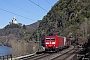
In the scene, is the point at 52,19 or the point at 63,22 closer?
the point at 63,22

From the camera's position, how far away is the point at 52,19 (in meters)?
193

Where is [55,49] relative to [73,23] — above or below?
below

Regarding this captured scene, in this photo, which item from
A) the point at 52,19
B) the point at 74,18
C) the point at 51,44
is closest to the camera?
the point at 51,44

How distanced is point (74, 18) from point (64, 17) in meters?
18.7

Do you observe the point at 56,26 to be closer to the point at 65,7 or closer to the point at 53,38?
the point at 65,7

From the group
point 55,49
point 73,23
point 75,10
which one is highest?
point 75,10

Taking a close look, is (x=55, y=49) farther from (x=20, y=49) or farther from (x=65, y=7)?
(x=65, y=7)

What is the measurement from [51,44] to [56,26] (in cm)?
12863

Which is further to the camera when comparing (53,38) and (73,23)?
(73,23)

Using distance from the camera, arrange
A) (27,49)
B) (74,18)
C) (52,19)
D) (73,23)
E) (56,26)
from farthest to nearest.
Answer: (52,19) < (56,26) < (74,18) < (73,23) < (27,49)

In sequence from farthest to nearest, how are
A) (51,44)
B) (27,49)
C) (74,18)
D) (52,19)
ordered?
1. (52,19)
2. (74,18)
3. (27,49)
4. (51,44)

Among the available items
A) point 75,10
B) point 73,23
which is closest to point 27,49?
point 73,23

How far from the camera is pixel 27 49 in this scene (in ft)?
162

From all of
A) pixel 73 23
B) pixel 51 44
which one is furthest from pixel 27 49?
pixel 73 23
